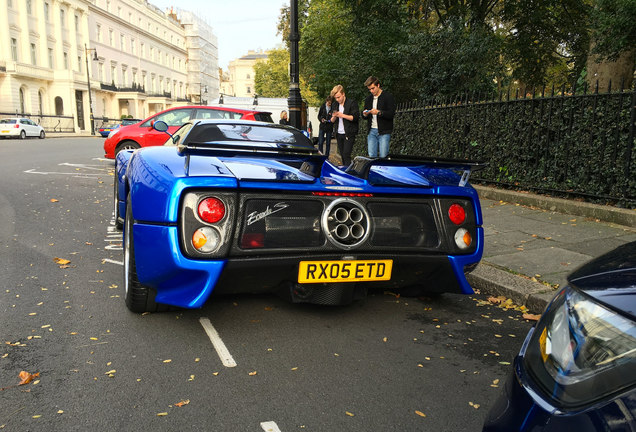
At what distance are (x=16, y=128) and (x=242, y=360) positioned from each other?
35.6 metres

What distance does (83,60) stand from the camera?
58.4 meters

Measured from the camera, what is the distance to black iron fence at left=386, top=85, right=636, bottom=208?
6.80 metres

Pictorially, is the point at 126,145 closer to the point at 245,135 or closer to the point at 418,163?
the point at 245,135

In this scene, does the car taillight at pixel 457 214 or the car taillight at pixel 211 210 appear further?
the car taillight at pixel 457 214

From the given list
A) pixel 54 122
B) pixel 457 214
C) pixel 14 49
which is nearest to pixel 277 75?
pixel 54 122

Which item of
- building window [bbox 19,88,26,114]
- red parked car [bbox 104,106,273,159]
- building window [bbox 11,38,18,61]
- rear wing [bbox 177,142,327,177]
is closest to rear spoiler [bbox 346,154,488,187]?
rear wing [bbox 177,142,327,177]

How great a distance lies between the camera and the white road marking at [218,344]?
3010 mm

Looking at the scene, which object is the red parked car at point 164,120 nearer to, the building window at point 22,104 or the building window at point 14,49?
the building window at point 14,49

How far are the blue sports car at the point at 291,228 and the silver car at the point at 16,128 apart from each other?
3403 cm

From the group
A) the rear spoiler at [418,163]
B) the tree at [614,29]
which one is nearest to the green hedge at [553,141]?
the tree at [614,29]

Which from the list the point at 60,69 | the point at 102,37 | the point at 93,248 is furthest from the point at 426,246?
the point at 102,37

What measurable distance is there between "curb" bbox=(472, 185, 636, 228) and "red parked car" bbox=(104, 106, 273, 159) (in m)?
5.25

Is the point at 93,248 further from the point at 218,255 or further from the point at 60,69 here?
the point at 60,69

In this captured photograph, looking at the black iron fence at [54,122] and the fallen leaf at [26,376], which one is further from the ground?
the black iron fence at [54,122]
